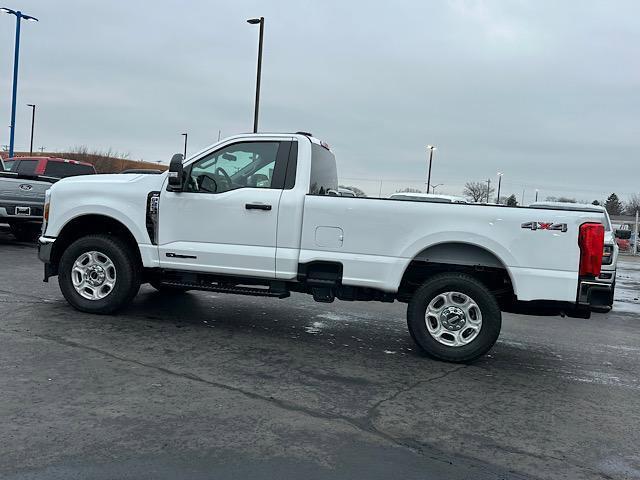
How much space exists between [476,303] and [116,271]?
13.0 feet

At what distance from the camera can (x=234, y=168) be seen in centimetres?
640

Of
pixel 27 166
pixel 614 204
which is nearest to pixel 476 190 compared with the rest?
pixel 614 204

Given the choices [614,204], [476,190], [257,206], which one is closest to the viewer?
[257,206]

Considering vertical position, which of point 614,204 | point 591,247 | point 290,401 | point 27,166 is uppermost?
point 614,204

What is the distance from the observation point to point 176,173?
6254mm

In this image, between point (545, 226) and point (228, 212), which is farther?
point (228, 212)

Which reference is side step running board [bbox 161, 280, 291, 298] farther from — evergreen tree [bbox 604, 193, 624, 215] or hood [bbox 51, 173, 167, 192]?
evergreen tree [bbox 604, 193, 624, 215]

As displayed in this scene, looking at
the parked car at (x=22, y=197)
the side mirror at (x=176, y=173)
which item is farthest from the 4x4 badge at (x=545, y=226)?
the parked car at (x=22, y=197)

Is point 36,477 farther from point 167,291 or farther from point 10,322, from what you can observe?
point 167,291

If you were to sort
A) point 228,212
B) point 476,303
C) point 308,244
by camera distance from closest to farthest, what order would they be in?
1. point 476,303
2. point 308,244
3. point 228,212

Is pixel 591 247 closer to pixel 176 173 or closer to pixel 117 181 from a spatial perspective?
pixel 176 173

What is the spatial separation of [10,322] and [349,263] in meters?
3.69

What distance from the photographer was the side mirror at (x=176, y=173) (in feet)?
20.3

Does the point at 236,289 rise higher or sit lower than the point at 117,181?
lower
